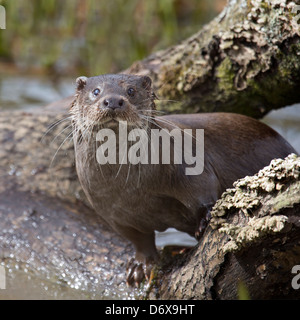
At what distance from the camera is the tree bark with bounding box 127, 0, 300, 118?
12.6 ft

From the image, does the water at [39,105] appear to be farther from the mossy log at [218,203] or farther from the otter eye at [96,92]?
the otter eye at [96,92]

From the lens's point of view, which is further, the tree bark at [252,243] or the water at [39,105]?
the water at [39,105]

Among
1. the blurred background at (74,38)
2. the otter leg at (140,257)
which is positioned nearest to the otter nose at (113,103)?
the otter leg at (140,257)

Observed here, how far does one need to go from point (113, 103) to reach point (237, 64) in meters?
1.35

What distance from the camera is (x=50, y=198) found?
443 centimetres

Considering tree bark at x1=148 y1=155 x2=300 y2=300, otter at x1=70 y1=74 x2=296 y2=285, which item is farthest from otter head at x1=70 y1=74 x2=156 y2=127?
tree bark at x1=148 y1=155 x2=300 y2=300

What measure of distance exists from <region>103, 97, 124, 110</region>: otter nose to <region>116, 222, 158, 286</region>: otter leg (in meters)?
0.87

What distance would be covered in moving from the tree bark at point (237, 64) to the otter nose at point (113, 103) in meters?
1.27

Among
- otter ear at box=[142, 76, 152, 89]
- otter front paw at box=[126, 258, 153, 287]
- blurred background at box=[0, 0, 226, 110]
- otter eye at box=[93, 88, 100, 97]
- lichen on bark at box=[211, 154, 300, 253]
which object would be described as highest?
blurred background at box=[0, 0, 226, 110]

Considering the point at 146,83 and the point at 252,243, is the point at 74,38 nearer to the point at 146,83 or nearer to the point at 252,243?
the point at 146,83

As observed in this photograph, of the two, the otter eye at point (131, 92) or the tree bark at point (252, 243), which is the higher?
the otter eye at point (131, 92)

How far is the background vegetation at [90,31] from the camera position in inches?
314

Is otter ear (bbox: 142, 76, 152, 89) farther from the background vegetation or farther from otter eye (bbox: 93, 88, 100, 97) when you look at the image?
the background vegetation

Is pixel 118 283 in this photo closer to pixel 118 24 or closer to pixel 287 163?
pixel 287 163
